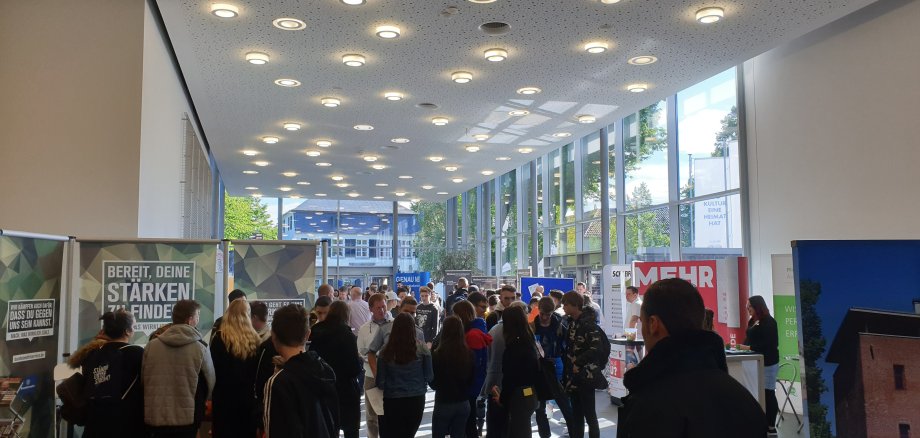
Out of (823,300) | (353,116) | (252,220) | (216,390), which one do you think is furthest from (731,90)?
(252,220)

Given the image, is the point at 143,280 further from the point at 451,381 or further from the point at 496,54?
the point at 496,54

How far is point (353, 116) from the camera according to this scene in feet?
36.1

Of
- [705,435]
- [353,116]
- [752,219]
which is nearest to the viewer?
[705,435]

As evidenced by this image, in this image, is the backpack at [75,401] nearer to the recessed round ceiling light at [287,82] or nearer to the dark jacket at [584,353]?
the dark jacket at [584,353]

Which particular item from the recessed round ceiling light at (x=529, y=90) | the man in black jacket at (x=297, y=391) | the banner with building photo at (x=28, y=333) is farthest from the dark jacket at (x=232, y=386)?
the recessed round ceiling light at (x=529, y=90)

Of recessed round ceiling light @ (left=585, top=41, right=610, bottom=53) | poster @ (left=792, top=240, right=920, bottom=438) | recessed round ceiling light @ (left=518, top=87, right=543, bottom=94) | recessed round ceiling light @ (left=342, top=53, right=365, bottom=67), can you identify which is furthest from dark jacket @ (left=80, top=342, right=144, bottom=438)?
recessed round ceiling light @ (left=518, top=87, right=543, bottom=94)

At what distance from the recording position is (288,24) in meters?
7.00

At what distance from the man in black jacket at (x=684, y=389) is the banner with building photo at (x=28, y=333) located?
14.1 ft

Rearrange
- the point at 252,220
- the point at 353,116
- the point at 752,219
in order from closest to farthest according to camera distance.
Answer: the point at 752,219
the point at 353,116
the point at 252,220

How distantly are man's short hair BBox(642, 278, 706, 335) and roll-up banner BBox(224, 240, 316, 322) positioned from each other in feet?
18.1

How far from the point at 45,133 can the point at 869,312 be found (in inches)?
248

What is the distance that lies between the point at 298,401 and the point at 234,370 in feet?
6.24

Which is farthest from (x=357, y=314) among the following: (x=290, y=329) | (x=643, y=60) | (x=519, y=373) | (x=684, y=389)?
(x=684, y=389)

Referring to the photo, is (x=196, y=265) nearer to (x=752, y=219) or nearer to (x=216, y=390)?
(x=216, y=390)
